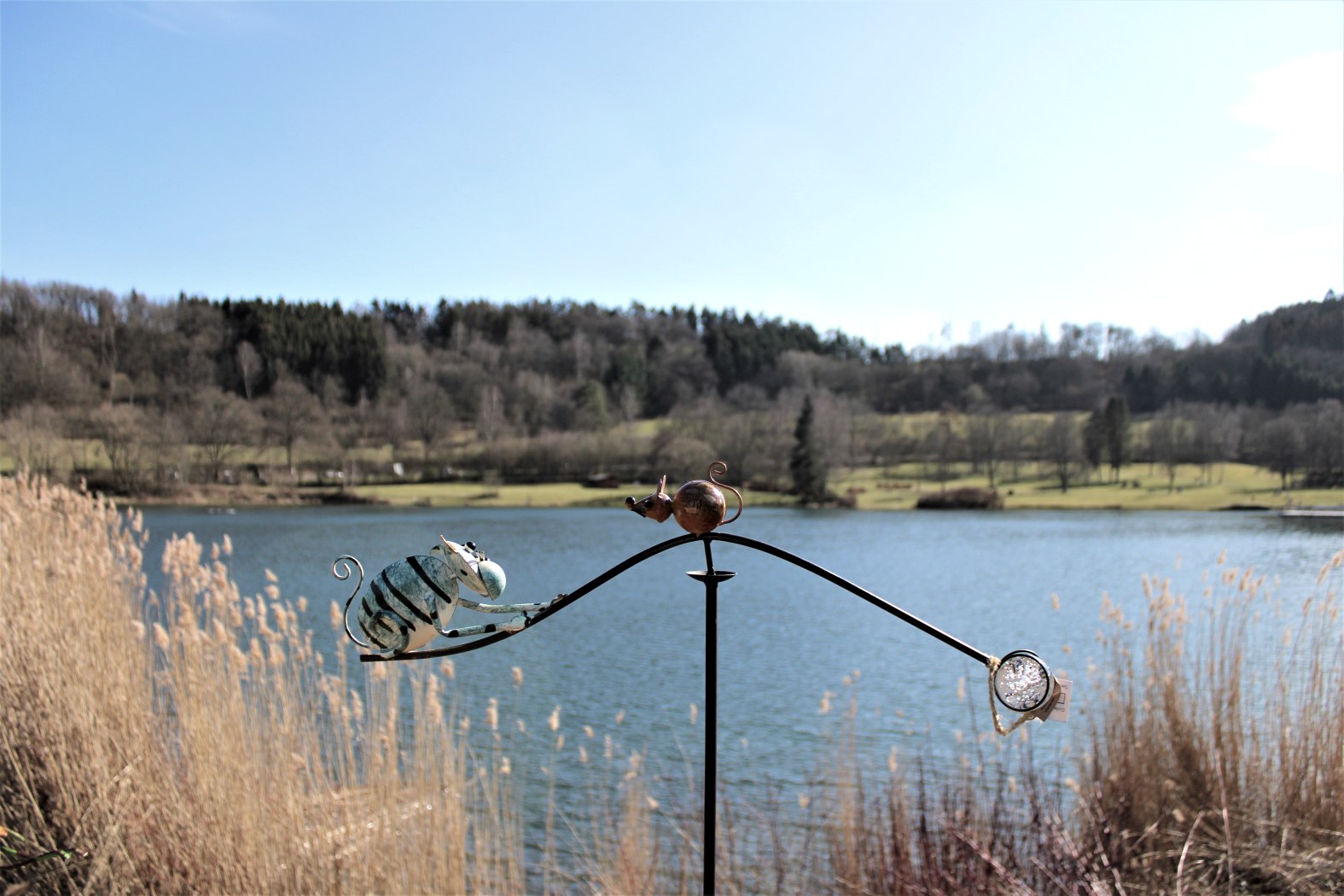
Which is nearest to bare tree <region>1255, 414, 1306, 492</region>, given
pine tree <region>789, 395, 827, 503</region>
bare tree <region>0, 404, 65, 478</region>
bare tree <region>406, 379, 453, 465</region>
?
pine tree <region>789, 395, 827, 503</region>

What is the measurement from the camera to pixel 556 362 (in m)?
84.6

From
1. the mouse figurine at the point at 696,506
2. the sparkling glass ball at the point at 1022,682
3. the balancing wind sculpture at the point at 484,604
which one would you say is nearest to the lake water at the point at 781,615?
the balancing wind sculpture at the point at 484,604

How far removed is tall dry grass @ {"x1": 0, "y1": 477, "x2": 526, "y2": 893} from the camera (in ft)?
13.3

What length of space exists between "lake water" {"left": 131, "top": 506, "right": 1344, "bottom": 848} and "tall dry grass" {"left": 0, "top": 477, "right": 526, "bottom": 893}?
0.70 metres

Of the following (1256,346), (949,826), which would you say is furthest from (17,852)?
(1256,346)

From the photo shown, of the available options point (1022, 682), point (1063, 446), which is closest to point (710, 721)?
point (1022, 682)

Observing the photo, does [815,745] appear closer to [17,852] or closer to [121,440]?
[17,852]

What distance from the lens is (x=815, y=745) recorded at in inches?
404

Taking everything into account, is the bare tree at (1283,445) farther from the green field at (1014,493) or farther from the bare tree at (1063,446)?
the bare tree at (1063,446)

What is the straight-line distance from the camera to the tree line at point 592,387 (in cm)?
5162

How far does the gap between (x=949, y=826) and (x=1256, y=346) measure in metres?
63.0

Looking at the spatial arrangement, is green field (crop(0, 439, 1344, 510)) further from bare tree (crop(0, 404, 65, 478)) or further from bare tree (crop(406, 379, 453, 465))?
bare tree (crop(406, 379, 453, 465))

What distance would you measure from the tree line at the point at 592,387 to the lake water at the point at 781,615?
1055 cm

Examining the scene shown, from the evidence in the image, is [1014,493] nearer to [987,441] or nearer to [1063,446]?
[1063,446]
